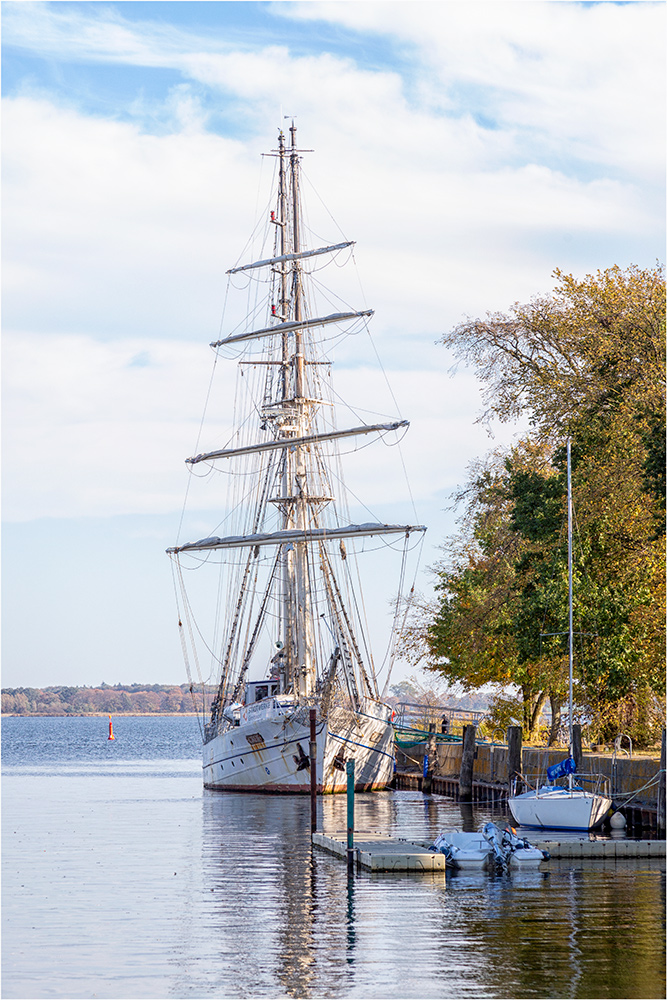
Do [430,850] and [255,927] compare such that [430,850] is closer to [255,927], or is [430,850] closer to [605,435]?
[255,927]

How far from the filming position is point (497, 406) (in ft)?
160

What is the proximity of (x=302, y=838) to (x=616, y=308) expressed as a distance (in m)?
19.2

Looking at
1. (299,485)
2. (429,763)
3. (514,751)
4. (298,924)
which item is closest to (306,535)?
(299,485)

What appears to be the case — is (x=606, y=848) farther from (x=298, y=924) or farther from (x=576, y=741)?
(x=298, y=924)

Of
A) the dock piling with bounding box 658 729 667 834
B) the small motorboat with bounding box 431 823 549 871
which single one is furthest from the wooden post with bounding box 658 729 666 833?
the small motorboat with bounding box 431 823 549 871

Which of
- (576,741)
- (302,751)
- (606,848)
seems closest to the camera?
(606,848)

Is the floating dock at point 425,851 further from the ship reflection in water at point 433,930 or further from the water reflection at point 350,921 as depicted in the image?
the water reflection at point 350,921

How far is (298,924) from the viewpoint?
2405 centimetres

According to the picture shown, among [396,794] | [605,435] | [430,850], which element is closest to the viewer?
[430,850]

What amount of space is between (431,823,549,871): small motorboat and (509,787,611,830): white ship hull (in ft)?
14.8

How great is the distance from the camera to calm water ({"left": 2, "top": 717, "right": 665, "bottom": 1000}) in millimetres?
19469

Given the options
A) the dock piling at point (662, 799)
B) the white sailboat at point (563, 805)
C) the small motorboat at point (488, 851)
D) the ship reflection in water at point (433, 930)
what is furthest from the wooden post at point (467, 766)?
the small motorboat at point (488, 851)

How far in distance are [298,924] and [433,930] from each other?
2492 millimetres

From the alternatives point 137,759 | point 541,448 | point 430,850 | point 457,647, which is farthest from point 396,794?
point 137,759
